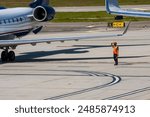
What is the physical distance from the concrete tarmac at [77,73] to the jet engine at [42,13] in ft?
9.76

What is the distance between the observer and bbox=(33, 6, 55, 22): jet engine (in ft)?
134

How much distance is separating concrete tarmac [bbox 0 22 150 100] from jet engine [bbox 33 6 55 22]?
297cm

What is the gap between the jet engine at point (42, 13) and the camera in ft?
134

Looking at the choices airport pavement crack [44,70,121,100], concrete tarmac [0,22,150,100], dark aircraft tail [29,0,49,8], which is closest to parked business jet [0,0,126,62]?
dark aircraft tail [29,0,49,8]

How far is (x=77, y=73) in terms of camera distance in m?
31.6

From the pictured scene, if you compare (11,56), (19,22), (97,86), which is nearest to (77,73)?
(97,86)

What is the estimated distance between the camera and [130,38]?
55094 mm

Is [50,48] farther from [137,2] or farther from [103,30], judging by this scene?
[137,2]

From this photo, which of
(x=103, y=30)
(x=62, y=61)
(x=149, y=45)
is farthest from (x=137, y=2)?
(x=62, y=61)

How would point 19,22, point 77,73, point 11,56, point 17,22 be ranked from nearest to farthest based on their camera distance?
point 77,73 < point 11,56 < point 17,22 < point 19,22

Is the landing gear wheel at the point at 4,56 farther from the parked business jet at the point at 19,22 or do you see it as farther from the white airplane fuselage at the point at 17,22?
the white airplane fuselage at the point at 17,22

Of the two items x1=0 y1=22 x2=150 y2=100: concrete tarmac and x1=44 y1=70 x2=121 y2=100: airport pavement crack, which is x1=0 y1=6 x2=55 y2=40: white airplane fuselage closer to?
x1=0 y1=22 x2=150 y2=100: concrete tarmac

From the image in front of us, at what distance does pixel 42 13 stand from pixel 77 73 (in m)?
10.9

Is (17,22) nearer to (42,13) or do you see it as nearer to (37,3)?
(42,13)
